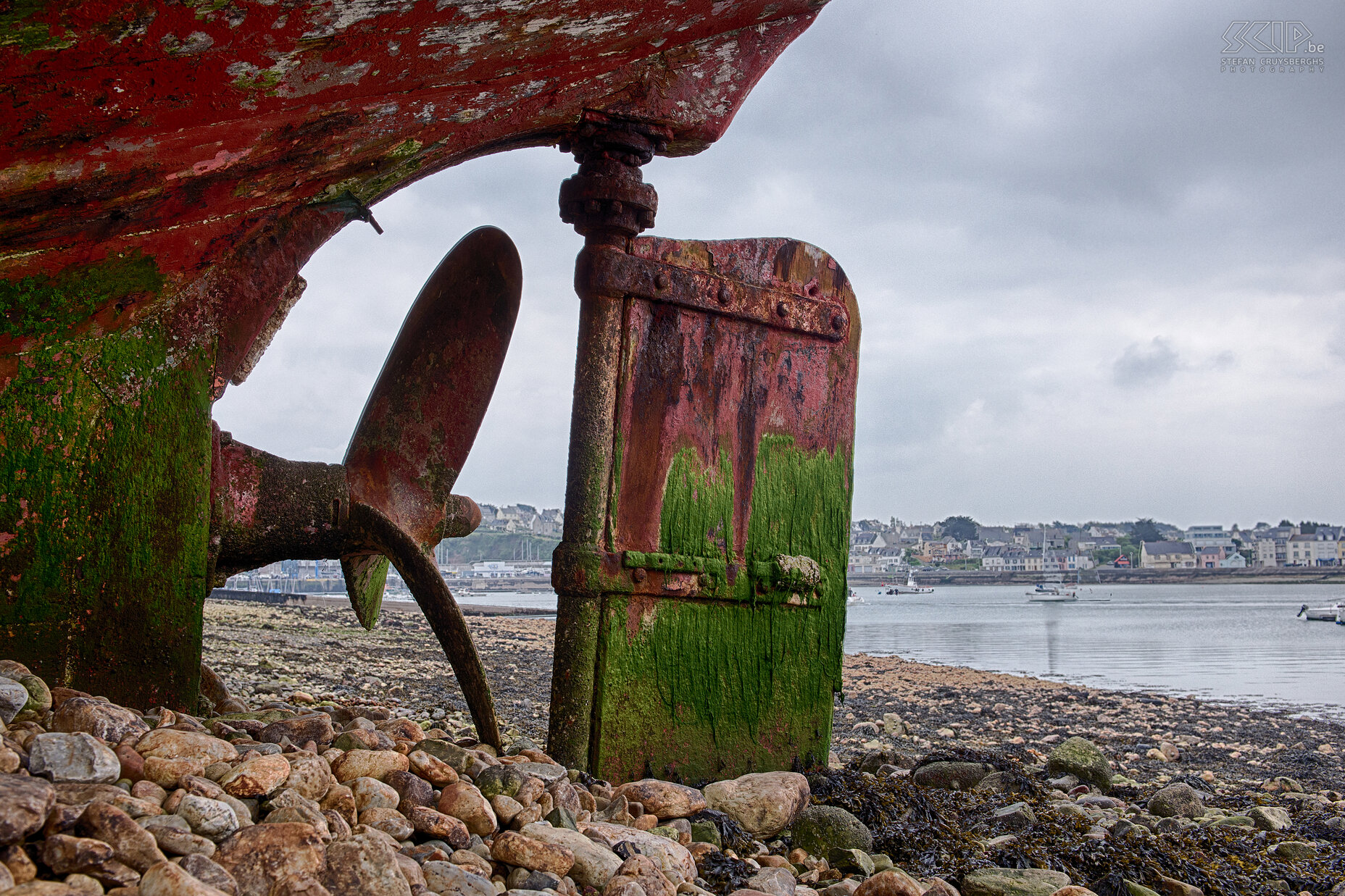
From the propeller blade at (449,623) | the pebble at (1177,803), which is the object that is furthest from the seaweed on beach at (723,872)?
the pebble at (1177,803)

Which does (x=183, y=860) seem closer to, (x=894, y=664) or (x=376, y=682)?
(x=376, y=682)

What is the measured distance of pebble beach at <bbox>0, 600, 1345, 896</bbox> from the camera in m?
1.71

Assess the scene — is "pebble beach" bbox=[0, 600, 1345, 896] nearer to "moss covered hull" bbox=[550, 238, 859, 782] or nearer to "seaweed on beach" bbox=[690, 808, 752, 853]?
"seaweed on beach" bbox=[690, 808, 752, 853]

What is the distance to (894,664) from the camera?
15078mm

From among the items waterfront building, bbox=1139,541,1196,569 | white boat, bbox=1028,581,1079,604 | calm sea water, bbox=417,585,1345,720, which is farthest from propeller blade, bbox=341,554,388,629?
waterfront building, bbox=1139,541,1196,569

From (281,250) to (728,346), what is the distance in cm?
161

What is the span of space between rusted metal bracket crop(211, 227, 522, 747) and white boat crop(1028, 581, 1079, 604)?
5348 centimetres

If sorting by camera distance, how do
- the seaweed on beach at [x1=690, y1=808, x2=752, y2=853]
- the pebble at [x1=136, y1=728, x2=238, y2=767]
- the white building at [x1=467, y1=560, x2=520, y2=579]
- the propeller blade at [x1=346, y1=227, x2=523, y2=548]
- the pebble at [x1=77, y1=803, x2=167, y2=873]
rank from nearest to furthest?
the pebble at [x1=77, y1=803, x2=167, y2=873], the pebble at [x1=136, y1=728, x2=238, y2=767], the seaweed on beach at [x1=690, y1=808, x2=752, y2=853], the propeller blade at [x1=346, y1=227, x2=523, y2=548], the white building at [x1=467, y1=560, x2=520, y2=579]

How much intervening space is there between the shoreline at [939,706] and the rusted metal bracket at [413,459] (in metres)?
1.43

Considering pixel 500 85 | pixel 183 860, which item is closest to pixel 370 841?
pixel 183 860

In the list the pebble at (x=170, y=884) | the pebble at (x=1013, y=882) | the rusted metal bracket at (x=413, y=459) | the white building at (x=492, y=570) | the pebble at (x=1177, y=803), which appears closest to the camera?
the pebble at (x=170, y=884)

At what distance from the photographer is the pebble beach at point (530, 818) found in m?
1.71

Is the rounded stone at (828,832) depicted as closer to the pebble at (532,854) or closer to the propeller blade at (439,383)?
the pebble at (532,854)

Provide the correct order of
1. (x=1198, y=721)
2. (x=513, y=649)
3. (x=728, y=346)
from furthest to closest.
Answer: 1. (x=513, y=649)
2. (x=1198, y=721)
3. (x=728, y=346)
